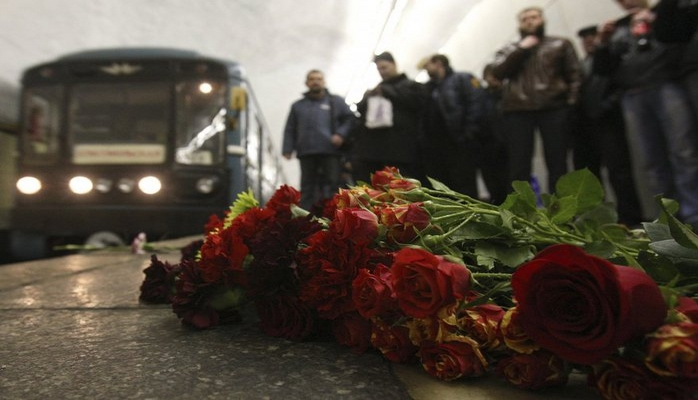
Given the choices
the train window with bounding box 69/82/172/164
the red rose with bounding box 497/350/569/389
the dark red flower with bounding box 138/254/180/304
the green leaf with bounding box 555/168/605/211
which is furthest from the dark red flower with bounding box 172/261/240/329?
the train window with bounding box 69/82/172/164

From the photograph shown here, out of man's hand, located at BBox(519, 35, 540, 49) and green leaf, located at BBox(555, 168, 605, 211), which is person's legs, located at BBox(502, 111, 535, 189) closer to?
man's hand, located at BBox(519, 35, 540, 49)

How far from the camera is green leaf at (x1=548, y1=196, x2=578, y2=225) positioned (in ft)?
3.56

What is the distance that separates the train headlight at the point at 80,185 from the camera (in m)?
5.00

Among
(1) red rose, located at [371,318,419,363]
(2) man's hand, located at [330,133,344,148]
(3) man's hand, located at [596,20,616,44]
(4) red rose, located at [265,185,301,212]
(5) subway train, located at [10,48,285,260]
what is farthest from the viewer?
(2) man's hand, located at [330,133,344,148]

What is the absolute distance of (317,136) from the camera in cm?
568

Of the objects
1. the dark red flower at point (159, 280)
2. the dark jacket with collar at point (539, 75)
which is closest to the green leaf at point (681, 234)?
the dark red flower at point (159, 280)

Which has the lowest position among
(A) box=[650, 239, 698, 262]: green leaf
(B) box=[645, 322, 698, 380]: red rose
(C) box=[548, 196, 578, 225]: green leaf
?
Result: (B) box=[645, 322, 698, 380]: red rose

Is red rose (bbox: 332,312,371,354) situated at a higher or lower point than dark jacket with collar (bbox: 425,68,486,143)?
lower

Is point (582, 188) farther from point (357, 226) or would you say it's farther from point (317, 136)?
point (317, 136)

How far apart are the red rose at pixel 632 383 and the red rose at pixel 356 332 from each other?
1.35 feet

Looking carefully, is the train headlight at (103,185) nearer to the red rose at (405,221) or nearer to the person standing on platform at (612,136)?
the person standing on platform at (612,136)

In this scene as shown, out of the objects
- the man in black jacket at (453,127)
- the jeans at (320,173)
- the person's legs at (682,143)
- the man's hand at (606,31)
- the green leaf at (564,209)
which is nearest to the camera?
the green leaf at (564,209)

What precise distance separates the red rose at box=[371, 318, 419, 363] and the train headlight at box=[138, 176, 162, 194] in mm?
4436

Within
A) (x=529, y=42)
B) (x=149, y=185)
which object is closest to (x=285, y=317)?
(x=529, y=42)
